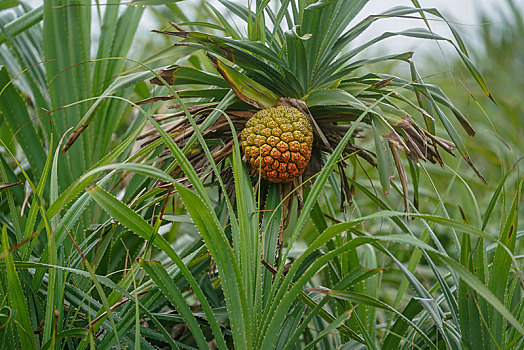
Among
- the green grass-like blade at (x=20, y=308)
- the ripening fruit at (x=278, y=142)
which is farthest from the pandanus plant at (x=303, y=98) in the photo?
the green grass-like blade at (x=20, y=308)

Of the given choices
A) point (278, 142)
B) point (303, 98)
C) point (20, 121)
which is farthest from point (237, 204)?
point (20, 121)

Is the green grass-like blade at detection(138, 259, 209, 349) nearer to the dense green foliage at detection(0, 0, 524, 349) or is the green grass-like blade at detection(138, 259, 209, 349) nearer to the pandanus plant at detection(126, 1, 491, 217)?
the dense green foliage at detection(0, 0, 524, 349)

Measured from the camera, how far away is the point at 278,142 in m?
0.62

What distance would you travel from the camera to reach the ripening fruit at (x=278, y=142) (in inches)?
24.5

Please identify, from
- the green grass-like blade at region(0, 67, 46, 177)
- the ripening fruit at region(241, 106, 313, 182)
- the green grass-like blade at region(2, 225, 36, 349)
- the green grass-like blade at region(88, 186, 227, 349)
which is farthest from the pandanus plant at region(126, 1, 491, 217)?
the green grass-like blade at region(0, 67, 46, 177)

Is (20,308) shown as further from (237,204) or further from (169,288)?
(237,204)

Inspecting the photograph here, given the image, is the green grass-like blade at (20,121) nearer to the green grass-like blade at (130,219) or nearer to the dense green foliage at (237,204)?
the dense green foliage at (237,204)

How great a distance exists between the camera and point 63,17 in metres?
0.99

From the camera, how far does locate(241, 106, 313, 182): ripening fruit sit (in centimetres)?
62

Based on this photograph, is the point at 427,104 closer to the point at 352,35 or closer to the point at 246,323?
the point at 352,35

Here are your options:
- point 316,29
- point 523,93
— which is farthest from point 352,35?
point 523,93

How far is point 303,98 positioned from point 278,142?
111 millimetres

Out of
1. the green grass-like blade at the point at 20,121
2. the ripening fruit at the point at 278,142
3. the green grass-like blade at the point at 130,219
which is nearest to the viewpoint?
the green grass-like blade at the point at 130,219

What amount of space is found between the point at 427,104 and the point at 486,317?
1.01 ft
